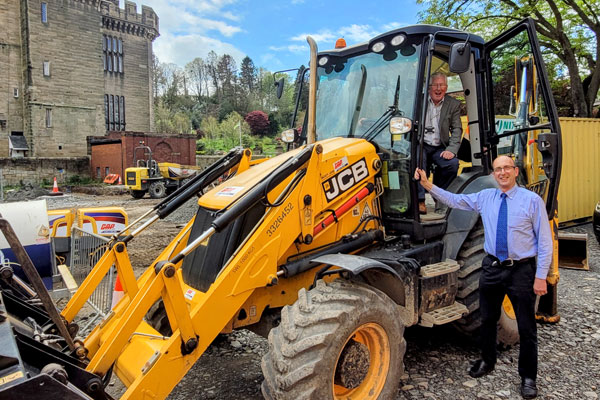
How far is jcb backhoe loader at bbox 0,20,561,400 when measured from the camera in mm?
2717

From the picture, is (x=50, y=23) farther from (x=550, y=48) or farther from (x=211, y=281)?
(x=211, y=281)

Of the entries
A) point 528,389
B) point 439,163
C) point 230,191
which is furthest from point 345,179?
point 528,389

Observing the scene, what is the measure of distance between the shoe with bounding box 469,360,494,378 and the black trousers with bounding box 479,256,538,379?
281mm

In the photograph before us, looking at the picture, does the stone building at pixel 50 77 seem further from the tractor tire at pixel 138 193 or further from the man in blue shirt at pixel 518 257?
the man in blue shirt at pixel 518 257

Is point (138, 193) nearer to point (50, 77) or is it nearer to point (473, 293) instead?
point (473, 293)

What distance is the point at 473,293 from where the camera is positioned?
4039 mm

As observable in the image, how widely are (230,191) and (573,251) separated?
648 cm

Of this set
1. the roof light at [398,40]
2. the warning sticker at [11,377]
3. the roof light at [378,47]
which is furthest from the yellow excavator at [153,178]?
the warning sticker at [11,377]

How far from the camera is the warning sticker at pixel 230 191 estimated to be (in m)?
3.55

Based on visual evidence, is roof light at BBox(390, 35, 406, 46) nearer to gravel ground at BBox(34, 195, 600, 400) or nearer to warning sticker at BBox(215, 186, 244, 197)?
warning sticker at BBox(215, 186, 244, 197)

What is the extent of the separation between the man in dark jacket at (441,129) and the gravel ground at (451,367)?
4.47 ft

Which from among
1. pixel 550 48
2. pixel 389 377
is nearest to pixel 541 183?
pixel 389 377

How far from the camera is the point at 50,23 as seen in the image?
35812 mm

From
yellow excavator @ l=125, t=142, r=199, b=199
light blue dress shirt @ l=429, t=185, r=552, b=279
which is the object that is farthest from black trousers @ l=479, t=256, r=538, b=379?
yellow excavator @ l=125, t=142, r=199, b=199
